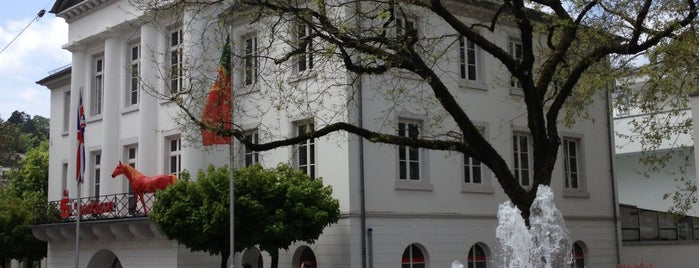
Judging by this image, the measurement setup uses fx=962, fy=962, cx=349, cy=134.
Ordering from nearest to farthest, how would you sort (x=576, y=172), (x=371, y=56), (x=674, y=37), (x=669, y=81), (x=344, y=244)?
1. (x=371, y=56)
2. (x=674, y=37)
3. (x=669, y=81)
4. (x=344, y=244)
5. (x=576, y=172)

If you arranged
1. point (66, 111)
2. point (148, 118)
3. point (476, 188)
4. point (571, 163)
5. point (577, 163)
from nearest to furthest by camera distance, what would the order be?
point (476, 188), point (148, 118), point (571, 163), point (577, 163), point (66, 111)

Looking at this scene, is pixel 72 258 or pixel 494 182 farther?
pixel 72 258

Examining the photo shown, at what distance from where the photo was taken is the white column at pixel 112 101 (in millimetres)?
31156

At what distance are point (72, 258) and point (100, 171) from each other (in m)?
3.09

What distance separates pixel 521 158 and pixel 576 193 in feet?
8.32

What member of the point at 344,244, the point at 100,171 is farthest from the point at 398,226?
the point at 100,171

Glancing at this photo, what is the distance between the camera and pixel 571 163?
30828 mm

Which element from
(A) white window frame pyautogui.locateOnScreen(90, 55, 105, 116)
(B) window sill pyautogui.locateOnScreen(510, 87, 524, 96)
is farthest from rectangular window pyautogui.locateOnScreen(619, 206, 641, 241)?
(A) white window frame pyautogui.locateOnScreen(90, 55, 105, 116)

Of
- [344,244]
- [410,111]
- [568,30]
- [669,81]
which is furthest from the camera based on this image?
[410,111]

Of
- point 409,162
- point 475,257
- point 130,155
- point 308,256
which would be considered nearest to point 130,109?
point 130,155

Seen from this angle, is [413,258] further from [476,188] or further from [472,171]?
[472,171]

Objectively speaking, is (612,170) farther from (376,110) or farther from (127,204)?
(127,204)

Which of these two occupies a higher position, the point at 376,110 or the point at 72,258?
the point at 376,110

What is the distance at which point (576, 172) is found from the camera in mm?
30906
